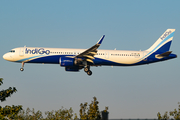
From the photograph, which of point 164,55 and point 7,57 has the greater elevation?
point 7,57

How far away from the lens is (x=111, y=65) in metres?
56.7

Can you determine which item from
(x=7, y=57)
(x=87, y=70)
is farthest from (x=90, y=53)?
(x=7, y=57)

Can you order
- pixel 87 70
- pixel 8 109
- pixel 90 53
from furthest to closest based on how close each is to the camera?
1. pixel 87 70
2. pixel 90 53
3. pixel 8 109

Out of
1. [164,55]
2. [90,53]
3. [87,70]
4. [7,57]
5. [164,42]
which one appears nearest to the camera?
[90,53]

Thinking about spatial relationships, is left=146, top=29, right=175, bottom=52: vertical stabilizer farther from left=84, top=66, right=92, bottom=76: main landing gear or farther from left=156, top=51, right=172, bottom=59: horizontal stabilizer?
left=84, top=66, right=92, bottom=76: main landing gear

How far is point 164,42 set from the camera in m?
60.1

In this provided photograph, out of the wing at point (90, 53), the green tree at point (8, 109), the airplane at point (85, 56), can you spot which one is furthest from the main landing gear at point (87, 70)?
the green tree at point (8, 109)

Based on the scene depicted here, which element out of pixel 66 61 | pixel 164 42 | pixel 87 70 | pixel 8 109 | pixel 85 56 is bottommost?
pixel 8 109

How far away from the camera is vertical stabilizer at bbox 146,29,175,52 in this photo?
5894 cm

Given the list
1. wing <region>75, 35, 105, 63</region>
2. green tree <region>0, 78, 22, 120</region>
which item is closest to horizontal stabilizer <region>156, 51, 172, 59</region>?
wing <region>75, 35, 105, 63</region>

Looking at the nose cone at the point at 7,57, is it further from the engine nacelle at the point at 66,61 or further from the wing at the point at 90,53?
the wing at the point at 90,53

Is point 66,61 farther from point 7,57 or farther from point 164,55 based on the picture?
point 164,55

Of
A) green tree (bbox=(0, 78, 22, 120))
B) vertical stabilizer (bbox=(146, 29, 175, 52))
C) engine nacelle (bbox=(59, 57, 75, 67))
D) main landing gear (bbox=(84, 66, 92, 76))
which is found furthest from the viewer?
vertical stabilizer (bbox=(146, 29, 175, 52))

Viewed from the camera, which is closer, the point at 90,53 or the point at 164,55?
the point at 90,53
